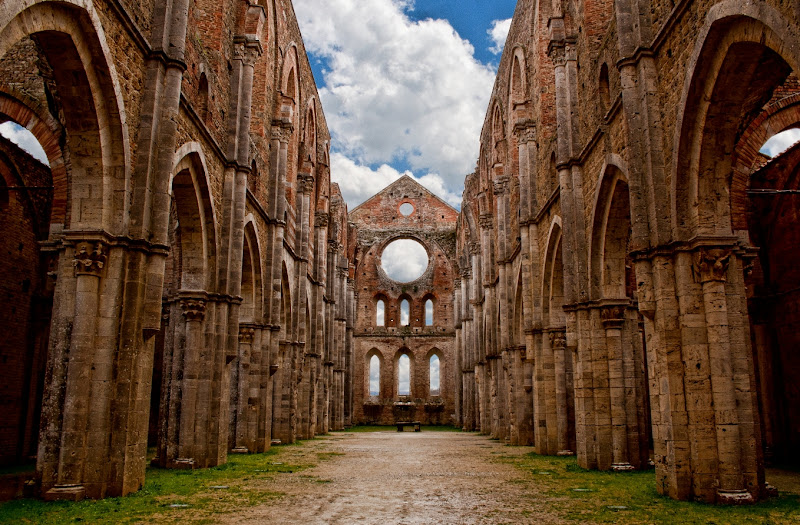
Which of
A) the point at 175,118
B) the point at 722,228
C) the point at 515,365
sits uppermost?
the point at 175,118

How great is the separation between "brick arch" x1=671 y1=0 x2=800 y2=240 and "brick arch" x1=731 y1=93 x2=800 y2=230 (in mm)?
1316

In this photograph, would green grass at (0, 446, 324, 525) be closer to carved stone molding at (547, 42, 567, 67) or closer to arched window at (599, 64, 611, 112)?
arched window at (599, 64, 611, 112)

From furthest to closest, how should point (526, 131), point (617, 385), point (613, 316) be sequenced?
point (526, 131) → point (613, 316) → point (617, 385)

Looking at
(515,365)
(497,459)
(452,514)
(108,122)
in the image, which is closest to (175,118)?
(108,122)

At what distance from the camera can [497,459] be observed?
648 inches

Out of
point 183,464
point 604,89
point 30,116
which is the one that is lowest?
point 183,464

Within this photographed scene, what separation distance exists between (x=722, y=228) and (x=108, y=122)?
9.06 m

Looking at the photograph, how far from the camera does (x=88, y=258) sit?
9.35m

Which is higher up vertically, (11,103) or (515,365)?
(11,103)

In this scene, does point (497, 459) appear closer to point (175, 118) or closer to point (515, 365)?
point (515, 365)

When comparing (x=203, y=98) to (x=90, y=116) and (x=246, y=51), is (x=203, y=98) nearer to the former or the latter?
(x=246, y=51)

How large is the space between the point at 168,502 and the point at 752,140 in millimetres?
11369

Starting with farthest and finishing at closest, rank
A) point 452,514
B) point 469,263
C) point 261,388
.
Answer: point 469,263 < point 261,388 < point 452,514

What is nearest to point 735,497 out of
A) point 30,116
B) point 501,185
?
point 30,116
